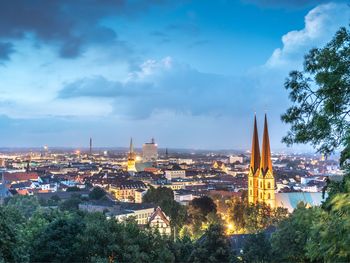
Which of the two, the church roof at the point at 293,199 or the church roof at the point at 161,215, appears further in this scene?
the church roof at the point at 293,199

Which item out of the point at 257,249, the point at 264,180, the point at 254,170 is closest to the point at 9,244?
the point at 257,249

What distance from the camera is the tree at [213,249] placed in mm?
15453

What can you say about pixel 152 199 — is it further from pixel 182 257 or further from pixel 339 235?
pixel 339 235

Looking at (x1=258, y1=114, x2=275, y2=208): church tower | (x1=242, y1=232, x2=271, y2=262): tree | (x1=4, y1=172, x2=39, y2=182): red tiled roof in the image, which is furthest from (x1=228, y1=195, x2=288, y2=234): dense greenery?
(x1=4, y1=172, x2=39, y2=182): red tiled roof

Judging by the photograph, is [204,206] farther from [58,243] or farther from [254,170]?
[58,243]

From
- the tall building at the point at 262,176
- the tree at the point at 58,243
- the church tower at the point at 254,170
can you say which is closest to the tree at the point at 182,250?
the tree at the point at 58,243

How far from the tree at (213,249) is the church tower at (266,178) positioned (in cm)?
2726

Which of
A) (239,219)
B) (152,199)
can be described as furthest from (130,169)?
(239,219)

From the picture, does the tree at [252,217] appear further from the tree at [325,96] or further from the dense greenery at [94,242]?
the tree at [325,96]

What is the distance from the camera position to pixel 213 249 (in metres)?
16.1

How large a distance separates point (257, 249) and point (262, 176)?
2530cm

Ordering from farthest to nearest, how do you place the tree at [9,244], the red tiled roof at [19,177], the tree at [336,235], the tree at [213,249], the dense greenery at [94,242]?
the red tiled roof at [19,177] < the tree at [213,249] < the dense greenery at [94,242] < the tree at [9,244] < the tree at [336,235]

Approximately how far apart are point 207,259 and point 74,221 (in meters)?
5.52

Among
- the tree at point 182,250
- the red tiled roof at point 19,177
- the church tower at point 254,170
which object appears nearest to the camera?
Result: the tree at point 182,250
